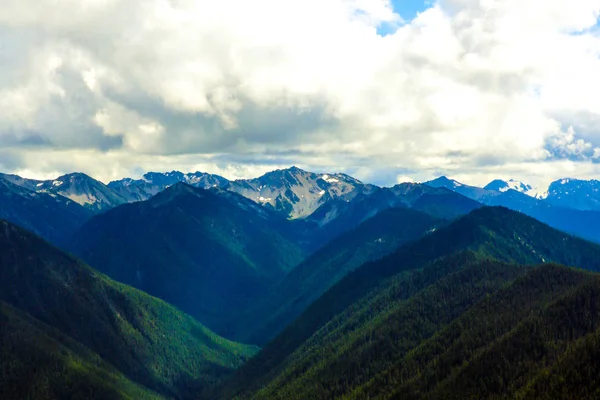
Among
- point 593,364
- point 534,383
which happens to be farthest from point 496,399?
point 593,364

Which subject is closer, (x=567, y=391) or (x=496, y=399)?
(x=567, y=391)

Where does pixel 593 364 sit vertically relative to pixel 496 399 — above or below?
above

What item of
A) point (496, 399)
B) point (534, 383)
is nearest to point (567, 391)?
point (534, 383)

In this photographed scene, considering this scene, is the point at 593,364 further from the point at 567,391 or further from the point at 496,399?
the point at 496,399

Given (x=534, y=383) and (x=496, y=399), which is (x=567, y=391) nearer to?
(x=534, y=383)
